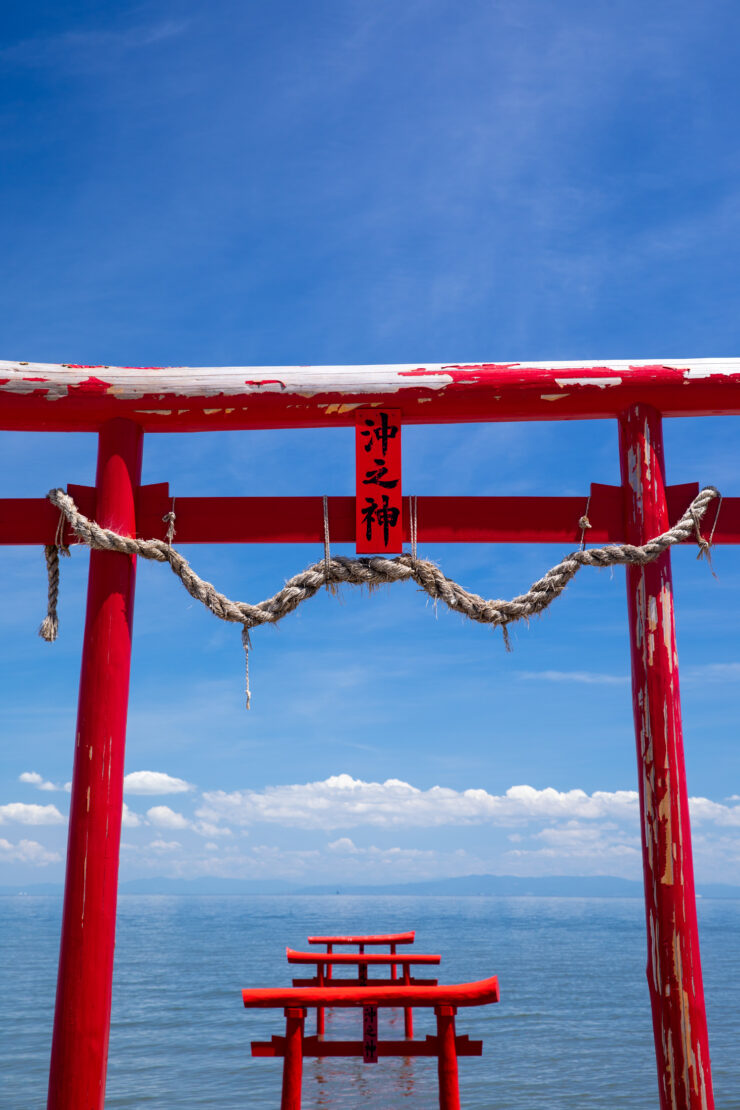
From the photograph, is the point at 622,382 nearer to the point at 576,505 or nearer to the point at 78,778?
the point at 576,505

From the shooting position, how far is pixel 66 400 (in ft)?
15.6

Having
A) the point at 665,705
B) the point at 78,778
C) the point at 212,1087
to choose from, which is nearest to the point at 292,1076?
the point at 78,778

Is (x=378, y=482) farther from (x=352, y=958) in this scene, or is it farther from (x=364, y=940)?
(x=364, y=940)

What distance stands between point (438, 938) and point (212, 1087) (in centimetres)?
5156

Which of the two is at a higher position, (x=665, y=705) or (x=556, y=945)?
(x=665, y=705)

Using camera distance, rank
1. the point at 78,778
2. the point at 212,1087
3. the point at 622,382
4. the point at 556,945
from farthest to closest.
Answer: the point at 556,945
the point at 212,1087
the point at 622,382
the point at 78,778

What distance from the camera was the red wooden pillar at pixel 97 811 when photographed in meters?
4.18

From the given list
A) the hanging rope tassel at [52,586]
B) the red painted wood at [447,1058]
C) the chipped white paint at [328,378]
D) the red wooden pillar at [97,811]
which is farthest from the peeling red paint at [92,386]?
the red painted wood at [447,1058]

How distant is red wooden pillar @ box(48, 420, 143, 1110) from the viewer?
4176 mm

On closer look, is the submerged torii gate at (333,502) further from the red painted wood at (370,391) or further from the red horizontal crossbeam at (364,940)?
the red horizontal crossbeam at (364,940)

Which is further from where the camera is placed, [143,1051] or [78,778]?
[143,1051]

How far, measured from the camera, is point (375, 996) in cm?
548

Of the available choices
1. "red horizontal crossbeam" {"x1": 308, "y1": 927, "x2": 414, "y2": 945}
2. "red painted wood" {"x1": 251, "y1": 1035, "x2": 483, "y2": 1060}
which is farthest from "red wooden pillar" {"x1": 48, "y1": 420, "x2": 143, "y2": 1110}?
"red horizontal crossbeam" {"x1": 308, "y1": 927, "x2": 414, "y2": 945}

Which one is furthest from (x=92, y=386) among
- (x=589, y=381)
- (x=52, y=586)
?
(x=589, y=381)
